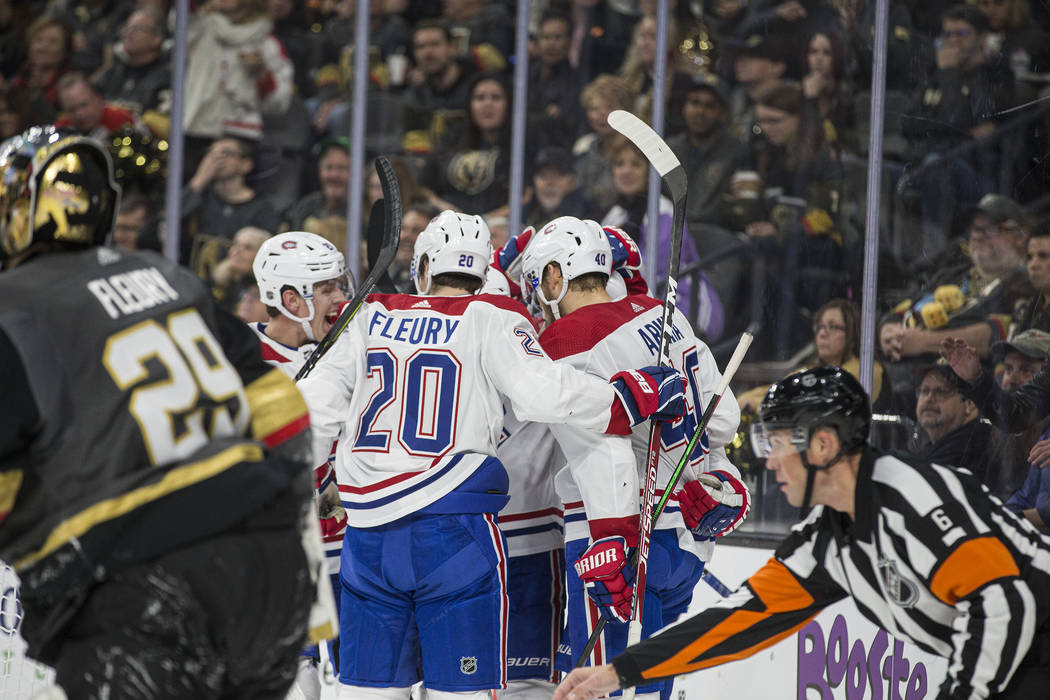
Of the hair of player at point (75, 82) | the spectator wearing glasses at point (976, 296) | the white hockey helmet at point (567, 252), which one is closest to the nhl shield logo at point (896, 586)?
the white hockey helmet at point (567, 252)

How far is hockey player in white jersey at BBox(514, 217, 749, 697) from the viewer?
118 inches

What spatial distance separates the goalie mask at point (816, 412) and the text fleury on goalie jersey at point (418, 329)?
1002 millimetres

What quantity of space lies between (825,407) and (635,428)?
1.18m

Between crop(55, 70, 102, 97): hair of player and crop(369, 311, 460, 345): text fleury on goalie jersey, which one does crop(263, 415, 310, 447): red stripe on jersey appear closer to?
crop(369, 311, 460, 345): text fleury on goalie jersey

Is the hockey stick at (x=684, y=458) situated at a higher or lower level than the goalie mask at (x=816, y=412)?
lower

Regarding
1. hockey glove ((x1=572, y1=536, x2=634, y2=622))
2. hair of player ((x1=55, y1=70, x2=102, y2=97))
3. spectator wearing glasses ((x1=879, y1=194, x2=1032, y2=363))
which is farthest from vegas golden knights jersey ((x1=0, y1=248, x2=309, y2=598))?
hair of player ((x1=55, y1=70, x2=102, y2=97))

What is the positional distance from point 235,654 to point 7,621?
2.20 meters

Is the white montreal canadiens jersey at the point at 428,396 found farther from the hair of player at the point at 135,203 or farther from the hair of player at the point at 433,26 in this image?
the hair of player at the point at 135,203

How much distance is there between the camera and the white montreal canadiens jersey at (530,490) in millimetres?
3357

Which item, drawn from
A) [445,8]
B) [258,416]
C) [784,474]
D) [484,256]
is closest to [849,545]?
[784,474]

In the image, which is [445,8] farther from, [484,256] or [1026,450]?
[1026,450]

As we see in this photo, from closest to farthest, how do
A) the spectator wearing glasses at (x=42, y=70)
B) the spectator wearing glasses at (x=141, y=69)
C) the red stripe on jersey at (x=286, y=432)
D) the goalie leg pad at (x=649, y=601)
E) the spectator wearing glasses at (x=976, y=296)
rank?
the red stripe on jersey at (x=286, y=432)
the goalie leg pad at (x=649, y=601)
the spectator wearing glasses at (x=976, y=296)
the spectator wearing glasses at (x=141, y=69)
the spectator wearing glasses at (x=42, y=70)

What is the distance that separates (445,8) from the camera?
6.19 meters

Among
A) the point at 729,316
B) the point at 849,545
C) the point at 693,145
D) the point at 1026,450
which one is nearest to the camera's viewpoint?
the point at 849,545
